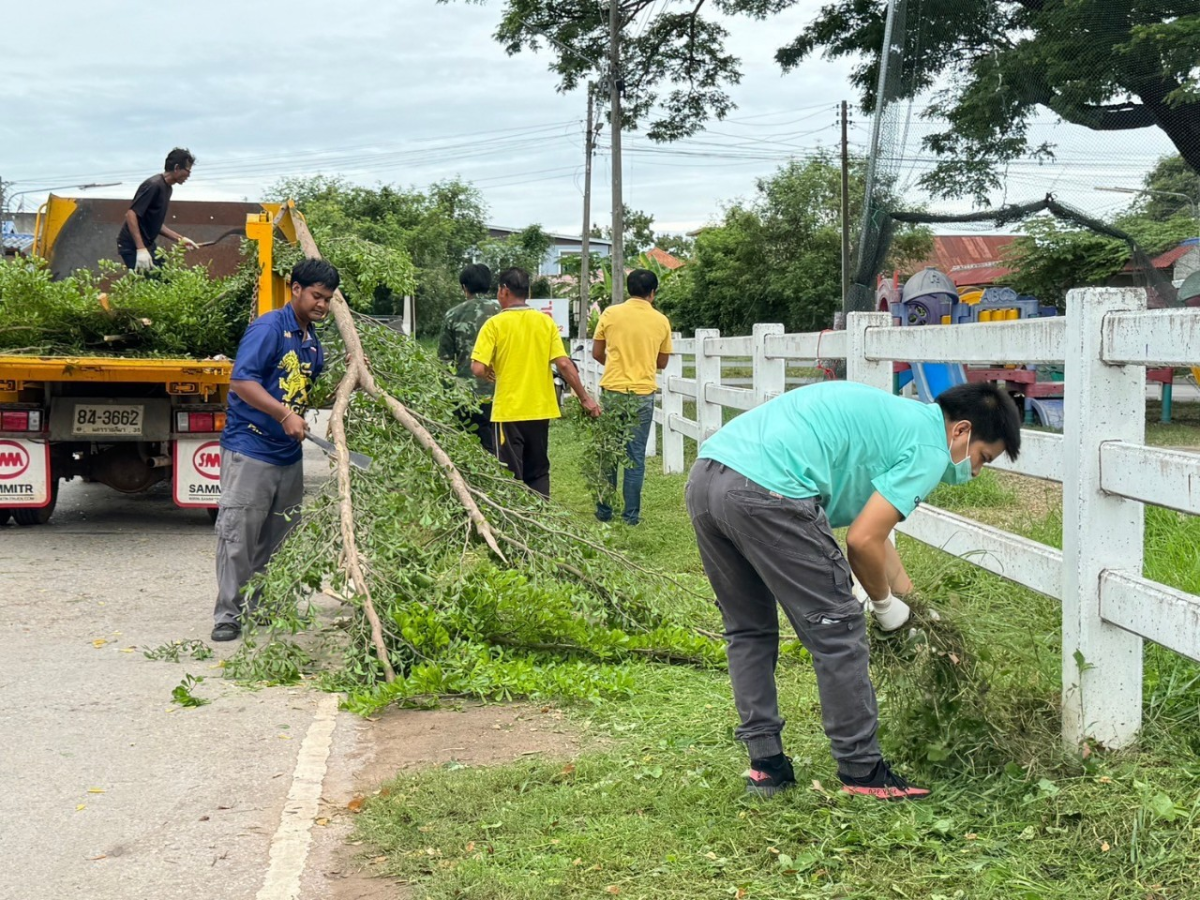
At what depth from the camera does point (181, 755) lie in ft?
15.2

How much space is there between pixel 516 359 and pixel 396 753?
4.15 m

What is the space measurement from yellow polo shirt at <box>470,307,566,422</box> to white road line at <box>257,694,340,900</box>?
3.52 meters

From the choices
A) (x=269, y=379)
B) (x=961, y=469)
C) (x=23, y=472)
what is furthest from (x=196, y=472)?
(x=961, y=469)

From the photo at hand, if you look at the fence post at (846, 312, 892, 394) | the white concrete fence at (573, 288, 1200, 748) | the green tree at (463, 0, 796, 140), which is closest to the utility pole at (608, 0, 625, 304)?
the green tree at (463, 0, 796, 140)

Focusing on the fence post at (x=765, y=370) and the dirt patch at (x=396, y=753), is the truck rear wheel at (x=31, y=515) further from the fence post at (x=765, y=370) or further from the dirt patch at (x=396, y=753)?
the dirt patch at (x=396, y=753)

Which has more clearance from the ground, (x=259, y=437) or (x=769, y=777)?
(x=259, y=437)

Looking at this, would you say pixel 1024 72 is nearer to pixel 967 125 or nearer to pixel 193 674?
pixel 967 125

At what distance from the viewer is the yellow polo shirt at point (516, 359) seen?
332 inches

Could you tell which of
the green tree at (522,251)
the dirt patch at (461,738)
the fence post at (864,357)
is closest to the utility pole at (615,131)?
the fence post at (864,357)

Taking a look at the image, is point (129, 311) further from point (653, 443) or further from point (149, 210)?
point (653, 443)

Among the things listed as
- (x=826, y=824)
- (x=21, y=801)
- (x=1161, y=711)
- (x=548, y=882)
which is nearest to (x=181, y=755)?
(x=21, y=801)

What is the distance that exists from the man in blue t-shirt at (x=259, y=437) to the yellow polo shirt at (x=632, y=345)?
338 cm

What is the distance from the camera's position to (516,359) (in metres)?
8.42

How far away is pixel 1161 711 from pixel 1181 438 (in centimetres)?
1039
